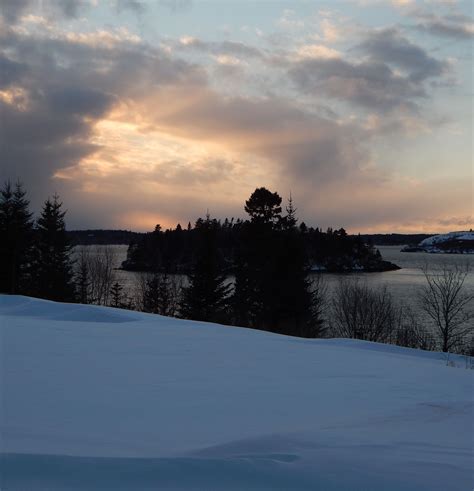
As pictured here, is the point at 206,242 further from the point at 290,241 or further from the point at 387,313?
the point at 387,313

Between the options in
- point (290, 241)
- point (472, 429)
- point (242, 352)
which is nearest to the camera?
point (472, 429)

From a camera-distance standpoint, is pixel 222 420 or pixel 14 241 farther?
pixel 14 241

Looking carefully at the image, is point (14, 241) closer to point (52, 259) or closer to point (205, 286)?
point (52, 259)

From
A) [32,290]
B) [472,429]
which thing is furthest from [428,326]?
[472,429]

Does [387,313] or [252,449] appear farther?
[387,313]

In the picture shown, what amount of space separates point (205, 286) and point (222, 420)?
2693 centimetres

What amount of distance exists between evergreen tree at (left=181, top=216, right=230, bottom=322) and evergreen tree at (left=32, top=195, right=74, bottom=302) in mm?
9592

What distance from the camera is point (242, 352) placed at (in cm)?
734

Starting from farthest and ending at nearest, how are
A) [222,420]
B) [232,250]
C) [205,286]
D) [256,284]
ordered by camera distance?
[232,250]
[256,284]
[205,286]
[222,420]

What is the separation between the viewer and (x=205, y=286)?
1206 inches

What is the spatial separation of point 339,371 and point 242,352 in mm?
1712

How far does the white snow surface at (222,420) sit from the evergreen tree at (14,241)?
2620cm

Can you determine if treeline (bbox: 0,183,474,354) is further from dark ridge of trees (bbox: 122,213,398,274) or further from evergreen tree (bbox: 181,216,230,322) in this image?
dark ridge of trees (bbox: 122,213,398,274)

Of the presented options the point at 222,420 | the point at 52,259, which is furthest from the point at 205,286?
the point at 222,420
